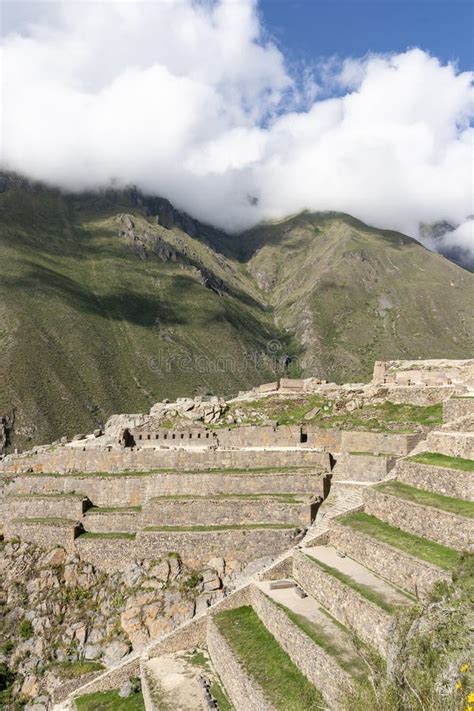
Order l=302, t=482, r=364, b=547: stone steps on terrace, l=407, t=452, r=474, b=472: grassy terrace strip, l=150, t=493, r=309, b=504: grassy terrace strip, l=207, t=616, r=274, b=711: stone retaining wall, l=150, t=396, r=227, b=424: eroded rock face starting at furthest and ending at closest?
l=150, t=396, r=227, b=424: eroded rock face, l=150, t=493, r=309, b=504: grassy terrace strip, l=302, t=482, r=364, b=547: stone steps on terrace, l=407, t=452, r=474, b=472: grassy terrace strip, l=207, t=616, r=274, b=711: stone retaining wall

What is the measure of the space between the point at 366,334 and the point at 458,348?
17999mm

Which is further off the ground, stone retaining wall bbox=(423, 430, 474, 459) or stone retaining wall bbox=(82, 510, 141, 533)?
stone retaining wall bbox=(423, 430, 474, 459)

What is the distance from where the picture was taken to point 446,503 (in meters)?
17.3

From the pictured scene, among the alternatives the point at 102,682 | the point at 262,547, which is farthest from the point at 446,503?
the point at 102,682

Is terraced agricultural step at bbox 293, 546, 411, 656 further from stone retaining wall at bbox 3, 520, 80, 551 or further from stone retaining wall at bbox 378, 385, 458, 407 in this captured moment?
stone retaining wall at bbox 3, 520, 80, 551

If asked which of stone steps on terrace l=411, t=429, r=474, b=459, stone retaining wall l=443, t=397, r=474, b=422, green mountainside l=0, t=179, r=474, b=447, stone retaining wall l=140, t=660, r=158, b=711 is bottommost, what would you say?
stone retaining wall l=140, t=660, r=158, b=711

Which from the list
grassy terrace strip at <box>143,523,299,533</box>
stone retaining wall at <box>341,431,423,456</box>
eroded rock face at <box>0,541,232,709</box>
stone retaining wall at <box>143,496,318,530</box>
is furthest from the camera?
stone retaining wall at <box>341,431,423,456</box>

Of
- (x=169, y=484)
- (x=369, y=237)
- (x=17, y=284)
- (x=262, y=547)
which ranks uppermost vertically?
(x=369, y=237)

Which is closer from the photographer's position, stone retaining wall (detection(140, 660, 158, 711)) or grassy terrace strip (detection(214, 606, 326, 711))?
grassy terrace strip (detection(214, 606, 326, 711))

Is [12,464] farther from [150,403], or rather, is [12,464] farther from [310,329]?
[310,329]

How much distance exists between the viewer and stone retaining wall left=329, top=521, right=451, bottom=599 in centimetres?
1484

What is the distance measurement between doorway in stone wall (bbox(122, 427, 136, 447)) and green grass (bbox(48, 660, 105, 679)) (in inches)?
467

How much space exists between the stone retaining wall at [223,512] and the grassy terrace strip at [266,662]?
4.72m

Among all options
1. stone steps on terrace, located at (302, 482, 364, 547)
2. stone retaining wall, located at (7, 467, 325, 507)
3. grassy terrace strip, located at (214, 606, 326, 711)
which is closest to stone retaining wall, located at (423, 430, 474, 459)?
stone steps on terrace, located at (302, 482, 364, 547)
